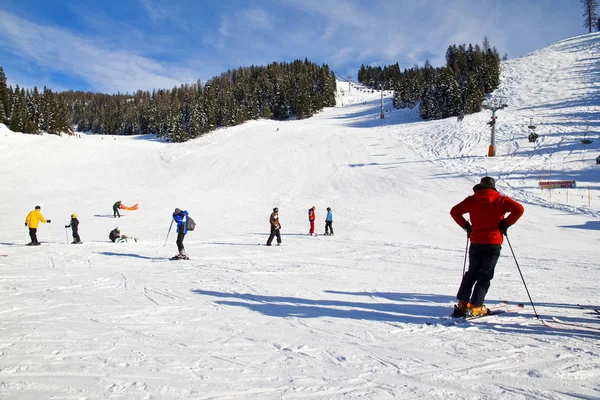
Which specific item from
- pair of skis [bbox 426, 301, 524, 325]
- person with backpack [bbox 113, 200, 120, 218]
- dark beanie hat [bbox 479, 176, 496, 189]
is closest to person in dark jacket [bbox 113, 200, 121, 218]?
person with backpack [bbox 113, 200, 120, 218]

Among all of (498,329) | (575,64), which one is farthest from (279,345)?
(575,64)

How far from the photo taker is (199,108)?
67.2m

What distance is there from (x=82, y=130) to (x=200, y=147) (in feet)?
337

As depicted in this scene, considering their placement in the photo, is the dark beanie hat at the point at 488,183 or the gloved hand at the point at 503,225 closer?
the gloved hand at the point at 503,225

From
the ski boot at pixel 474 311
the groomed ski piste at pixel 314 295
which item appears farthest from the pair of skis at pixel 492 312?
the groomed ski piste at pixel 314 295

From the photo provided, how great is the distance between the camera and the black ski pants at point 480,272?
4.42 m

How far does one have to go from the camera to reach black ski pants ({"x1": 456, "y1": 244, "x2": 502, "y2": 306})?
174 inches

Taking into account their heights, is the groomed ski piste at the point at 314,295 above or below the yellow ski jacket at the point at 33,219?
below

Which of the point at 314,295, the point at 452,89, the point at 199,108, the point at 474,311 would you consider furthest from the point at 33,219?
the point at 199,108

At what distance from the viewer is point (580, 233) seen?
12867 millimetres

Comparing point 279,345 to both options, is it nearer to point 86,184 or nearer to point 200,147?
point 86,184

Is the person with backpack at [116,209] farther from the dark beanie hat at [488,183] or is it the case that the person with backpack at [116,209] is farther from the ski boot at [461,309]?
the dark beanie hat at [488,183]

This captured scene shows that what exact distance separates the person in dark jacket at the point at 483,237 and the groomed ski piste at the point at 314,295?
358 mm

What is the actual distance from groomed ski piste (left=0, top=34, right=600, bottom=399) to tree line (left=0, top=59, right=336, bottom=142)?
43.4 m
